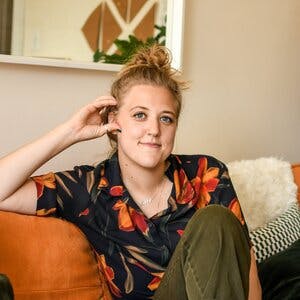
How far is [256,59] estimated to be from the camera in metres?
2.21

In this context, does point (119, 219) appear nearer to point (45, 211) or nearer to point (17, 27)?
point (45, 211)

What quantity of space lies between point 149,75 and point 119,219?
0.39 metres

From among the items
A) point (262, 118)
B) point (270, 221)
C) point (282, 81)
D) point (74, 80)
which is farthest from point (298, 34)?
point (74, 80)

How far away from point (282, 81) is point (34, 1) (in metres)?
1.28

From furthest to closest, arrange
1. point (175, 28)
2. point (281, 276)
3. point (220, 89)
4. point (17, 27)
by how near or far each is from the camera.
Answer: point (220, 89)
point (175, 28)
point (17, 27)
point (281, 276)

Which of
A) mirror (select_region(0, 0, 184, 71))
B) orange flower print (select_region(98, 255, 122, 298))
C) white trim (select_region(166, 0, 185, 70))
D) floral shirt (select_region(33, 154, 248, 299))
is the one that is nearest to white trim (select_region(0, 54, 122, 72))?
mirror (select_region(0, 0, 184, 71))

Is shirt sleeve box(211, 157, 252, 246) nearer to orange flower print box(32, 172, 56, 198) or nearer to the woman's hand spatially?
the woman's hand

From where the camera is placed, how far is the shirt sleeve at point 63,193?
124 centimetres

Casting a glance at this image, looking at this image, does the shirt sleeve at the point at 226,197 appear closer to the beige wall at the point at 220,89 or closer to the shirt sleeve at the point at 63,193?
the shirt sleeve at the point at 63,193

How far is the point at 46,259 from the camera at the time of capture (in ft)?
3.87

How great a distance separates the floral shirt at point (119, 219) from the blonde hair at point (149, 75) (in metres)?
0.23

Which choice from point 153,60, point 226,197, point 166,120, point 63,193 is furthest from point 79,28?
point 226,197

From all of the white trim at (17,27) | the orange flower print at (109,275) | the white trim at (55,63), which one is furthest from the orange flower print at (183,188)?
the white trim at (17,27)

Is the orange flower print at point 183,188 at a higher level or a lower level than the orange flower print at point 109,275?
higher
